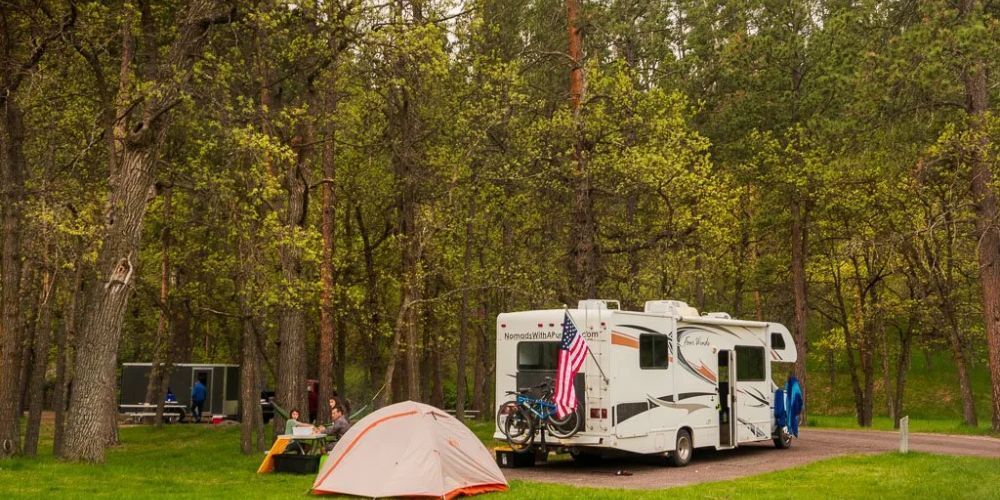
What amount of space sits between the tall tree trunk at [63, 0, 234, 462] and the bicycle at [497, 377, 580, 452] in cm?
671

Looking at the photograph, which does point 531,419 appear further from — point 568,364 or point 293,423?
point 293,423

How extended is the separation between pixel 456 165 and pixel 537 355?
24.0 ft

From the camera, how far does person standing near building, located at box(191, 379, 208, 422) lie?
36.2 meters

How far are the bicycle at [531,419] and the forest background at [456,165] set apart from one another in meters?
4.21

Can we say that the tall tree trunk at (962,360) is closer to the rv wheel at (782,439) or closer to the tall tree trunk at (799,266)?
the tall tree trunk at (799,266)

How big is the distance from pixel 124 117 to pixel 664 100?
13.0 metres

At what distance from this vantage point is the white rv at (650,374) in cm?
1666

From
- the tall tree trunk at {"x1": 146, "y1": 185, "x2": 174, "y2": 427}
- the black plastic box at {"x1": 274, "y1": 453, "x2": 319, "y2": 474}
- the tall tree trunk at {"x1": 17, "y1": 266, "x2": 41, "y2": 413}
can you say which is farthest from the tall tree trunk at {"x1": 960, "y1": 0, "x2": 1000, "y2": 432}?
the tall tree trunk at {"x1": 17, "y1": 266, "x2": 41, "y2": 413}

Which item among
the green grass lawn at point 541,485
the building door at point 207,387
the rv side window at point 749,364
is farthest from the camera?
the building door at point 207,387

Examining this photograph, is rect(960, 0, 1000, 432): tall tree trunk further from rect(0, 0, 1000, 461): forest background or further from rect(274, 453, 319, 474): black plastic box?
rect(274, 453, 319, 474): black plastic box

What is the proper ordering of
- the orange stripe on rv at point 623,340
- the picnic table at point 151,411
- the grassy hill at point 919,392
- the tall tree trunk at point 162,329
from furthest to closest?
the grassy hill at point 919,392, the picnic table at point 151,411, the tall tree trunk at point 162,329, the orange stripe on rv at point 623,340

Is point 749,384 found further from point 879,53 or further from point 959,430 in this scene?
point 959,430

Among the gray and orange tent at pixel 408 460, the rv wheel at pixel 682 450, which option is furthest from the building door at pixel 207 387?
the gray and orange tent at pixel 408 460

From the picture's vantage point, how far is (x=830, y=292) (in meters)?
43.0
